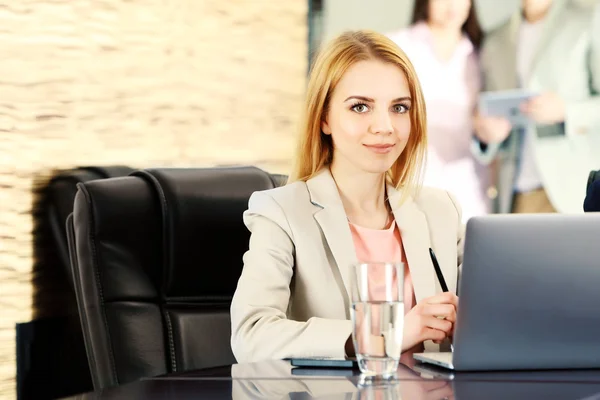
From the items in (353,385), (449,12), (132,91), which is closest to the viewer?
(353,385)

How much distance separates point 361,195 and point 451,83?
2.13 m

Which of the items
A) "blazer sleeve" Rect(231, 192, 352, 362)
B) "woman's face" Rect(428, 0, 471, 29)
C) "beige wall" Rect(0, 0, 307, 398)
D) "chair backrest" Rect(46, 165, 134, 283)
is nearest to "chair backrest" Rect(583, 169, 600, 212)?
"blazer sleeve" Rect(231, 192, 352, 362)

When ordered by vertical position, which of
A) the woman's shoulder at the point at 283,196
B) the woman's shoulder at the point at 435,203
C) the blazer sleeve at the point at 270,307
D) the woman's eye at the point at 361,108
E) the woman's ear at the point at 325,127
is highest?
the woman's eye at the point at 361,108

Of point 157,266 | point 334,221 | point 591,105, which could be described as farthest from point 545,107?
point 157,266

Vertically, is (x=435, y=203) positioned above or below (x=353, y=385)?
above

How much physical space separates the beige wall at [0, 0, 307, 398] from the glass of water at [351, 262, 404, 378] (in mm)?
1384

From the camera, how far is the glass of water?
112cm

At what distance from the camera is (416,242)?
1.77m

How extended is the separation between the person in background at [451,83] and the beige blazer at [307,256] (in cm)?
197

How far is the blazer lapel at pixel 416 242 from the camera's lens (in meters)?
1.71

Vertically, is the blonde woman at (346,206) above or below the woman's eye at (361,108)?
below

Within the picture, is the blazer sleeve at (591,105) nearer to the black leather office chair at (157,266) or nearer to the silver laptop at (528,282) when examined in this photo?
the black leather office chair at (157,266)

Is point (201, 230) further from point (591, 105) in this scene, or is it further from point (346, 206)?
point (591, 105)

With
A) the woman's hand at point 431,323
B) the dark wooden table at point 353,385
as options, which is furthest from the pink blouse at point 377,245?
the dark wooden table at point 353,385
